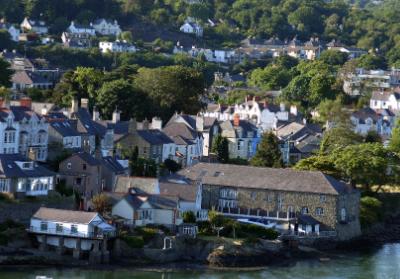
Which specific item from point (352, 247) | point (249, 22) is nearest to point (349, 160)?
point (352, 247)

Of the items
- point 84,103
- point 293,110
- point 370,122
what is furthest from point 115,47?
point 84,103

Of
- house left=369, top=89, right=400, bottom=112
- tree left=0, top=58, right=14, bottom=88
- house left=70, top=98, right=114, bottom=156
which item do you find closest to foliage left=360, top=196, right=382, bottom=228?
house left=70, top=98, right=114, bottom=156

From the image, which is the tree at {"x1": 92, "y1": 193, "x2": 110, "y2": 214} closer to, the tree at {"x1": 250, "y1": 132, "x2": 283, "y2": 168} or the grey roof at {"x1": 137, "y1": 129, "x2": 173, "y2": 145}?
the grey roof at {"x1": 137, "y1": 129, "x2": 173, "y2": 145}

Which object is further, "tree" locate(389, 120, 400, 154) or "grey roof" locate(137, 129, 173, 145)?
"tree" locate(389, 120, 400, 154)

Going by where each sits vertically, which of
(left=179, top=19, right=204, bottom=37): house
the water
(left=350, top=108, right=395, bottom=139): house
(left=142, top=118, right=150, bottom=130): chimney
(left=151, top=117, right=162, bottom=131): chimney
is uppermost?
(left=179, top=19, right=204, bottom=37): house

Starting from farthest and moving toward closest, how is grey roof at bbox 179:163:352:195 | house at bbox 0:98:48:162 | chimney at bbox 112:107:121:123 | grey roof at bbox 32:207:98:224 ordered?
chimney at bbox 112:107:121:123
grey roof at bbox 179:163:352:195
house at bbox 0:98:48:162
grey roof at bbox 32:207:98:224

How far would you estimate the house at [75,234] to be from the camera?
40.5 meters

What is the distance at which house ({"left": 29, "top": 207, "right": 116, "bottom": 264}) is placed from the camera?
133 ft

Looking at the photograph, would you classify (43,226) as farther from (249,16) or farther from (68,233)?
(249,16)

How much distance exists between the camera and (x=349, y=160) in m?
54.4

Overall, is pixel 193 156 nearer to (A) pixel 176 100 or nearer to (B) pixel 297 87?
(A) pixel 176 100

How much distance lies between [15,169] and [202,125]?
19109mm

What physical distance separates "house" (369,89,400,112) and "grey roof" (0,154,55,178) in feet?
141

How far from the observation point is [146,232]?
42.5m
